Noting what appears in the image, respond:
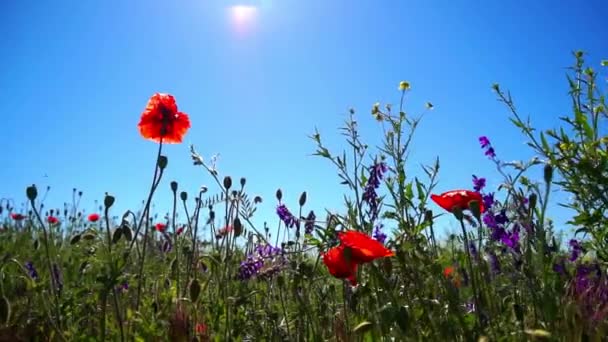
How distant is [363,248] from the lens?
161 cm

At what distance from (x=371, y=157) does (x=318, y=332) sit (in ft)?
3.01

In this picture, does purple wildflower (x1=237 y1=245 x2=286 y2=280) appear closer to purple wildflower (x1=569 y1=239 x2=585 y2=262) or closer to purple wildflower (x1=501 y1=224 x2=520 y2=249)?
purple wildflower (x1=501 y1=224 x2=520 y2=249)

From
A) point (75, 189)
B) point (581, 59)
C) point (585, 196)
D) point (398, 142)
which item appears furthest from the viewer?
point (75, 189)

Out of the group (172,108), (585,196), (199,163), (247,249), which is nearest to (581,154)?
(585,196)

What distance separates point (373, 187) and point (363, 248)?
0.91 m

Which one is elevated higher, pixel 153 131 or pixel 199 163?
pixel 153 131

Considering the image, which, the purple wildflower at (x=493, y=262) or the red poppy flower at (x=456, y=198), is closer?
the red poppy flower at (x=456, y=198)

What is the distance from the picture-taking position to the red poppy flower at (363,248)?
159cm

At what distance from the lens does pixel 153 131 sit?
9.08ft

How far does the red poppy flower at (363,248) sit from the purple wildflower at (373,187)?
0.77m

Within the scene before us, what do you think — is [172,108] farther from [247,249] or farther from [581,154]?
[581,154]

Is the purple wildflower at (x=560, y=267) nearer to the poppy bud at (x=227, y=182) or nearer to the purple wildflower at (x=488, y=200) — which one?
the purple wildflower at (x=488, y=200)

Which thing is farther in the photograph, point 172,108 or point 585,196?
point 172,108

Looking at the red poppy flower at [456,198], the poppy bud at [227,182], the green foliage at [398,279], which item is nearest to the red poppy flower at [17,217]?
the green foliage at [398,279]
